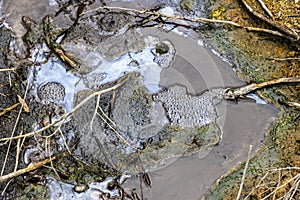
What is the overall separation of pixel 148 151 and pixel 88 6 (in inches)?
38.8

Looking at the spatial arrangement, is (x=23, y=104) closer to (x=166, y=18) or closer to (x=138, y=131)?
(x=138, y=131)

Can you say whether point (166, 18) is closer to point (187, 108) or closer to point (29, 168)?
point (187, 108)

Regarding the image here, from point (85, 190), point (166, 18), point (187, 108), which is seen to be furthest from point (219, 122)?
point (85, 190)

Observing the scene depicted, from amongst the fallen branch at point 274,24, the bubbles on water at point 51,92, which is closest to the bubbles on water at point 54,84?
the bubbles on water at point 51,92

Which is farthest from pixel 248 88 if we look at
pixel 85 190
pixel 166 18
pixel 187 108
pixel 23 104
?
pixel 23 104

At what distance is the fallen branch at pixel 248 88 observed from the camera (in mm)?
2364

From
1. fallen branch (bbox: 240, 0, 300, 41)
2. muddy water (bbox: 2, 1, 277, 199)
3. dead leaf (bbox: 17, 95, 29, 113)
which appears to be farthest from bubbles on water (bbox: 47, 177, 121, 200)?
fallen branch (bbox: 240, 0, 300, 41)

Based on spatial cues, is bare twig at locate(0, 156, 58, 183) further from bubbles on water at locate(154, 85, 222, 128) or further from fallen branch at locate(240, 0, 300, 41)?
fallen branch at locate(240, 0, 300, 41)

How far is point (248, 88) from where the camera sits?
2410 millimetres

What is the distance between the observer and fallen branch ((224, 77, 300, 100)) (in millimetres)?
2364

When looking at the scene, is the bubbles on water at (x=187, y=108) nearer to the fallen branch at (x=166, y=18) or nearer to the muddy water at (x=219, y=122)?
the muddy water at (x=219, y=122)

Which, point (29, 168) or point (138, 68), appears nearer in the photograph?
point (29, 168)

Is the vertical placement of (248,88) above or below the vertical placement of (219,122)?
above

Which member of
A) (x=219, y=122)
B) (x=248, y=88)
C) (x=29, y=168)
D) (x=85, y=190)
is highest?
(x=248, y=88)
